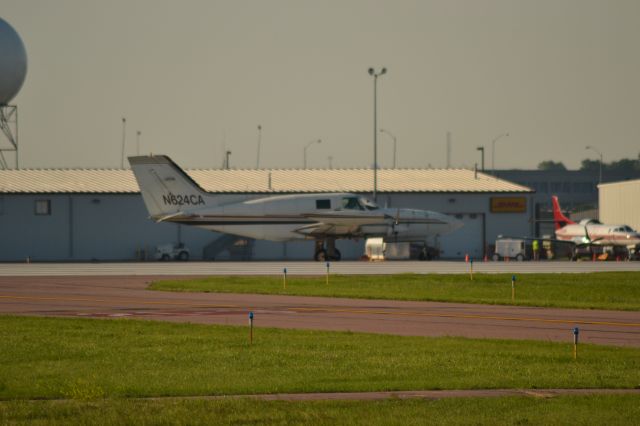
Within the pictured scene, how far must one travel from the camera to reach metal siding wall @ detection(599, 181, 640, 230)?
264ft

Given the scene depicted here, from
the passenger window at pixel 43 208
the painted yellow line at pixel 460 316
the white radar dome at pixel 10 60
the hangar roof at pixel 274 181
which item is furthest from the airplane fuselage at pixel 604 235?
the painted yellow line at pixel 460 316

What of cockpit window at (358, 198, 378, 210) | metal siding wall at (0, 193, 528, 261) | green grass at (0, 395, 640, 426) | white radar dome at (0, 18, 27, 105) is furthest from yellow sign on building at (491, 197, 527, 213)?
green grass at (0, 395, 640, 426)

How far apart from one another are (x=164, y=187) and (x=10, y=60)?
770 inches

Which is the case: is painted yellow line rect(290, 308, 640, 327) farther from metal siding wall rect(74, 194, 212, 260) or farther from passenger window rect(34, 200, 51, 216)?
passenger window rect(34, 200, 51, 216)

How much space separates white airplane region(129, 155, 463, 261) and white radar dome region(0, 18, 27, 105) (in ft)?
56.4

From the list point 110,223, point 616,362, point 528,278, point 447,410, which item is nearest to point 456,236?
point 110,223

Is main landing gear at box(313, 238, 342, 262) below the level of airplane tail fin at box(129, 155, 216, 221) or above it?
below

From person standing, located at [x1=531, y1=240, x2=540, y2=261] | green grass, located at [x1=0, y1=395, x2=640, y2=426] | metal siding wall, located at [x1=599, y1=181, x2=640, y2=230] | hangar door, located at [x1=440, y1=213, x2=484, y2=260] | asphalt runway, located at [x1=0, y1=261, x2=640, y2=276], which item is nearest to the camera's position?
green grass, located at [x1=0, y1=395, x2=640, y2=426]

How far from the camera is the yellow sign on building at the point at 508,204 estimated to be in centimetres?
7600

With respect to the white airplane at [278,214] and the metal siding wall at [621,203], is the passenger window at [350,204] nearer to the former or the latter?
the white airplane at [278,214]

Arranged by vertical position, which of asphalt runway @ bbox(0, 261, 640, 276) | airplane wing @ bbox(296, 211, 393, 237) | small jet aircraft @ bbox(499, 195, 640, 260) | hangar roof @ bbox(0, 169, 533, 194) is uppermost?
hangar roof @ bbox(0, 169, 533, 194)

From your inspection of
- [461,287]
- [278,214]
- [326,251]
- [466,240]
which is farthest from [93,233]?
[461,287]

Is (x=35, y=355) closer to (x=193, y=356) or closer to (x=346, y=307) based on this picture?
(x=193, y=356)

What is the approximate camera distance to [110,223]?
73.6 meters
